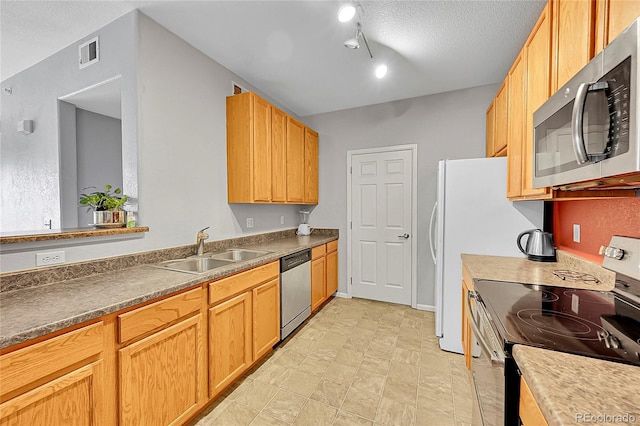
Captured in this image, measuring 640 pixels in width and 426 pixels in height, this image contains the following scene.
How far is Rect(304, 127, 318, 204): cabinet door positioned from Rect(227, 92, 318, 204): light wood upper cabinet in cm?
20

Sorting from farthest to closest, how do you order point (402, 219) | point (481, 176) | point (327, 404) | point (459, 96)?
1. point (402, 219)
2. point (459, 96)
3. point (481, 176)
4. point (327, 404)

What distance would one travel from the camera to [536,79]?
5.18 ft

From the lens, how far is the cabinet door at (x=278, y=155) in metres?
2.90

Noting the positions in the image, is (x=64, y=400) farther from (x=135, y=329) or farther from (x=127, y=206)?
(x=127, y=206)

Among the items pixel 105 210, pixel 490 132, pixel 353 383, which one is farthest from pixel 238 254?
pixel 490 132

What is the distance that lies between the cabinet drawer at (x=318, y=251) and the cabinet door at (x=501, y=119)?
2.10m

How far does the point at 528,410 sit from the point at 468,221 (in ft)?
6.05

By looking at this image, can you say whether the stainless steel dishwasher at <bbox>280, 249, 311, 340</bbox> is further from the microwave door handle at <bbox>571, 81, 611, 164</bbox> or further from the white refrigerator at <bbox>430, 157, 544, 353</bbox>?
the microwave door handle at <bbox>571, 81, 611, 164</bbox>

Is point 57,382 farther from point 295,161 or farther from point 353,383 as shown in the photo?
point 295,161

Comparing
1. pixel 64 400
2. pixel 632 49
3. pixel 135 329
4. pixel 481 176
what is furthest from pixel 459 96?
pixel 64 400

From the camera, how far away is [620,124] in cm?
72

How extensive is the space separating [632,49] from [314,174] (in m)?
3.26

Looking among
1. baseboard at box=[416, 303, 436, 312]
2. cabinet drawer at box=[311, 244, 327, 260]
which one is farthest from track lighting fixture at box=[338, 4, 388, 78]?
baseboard at box=[416, 303, 436, 312]

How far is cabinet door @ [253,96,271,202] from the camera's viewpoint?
2.61 meters
